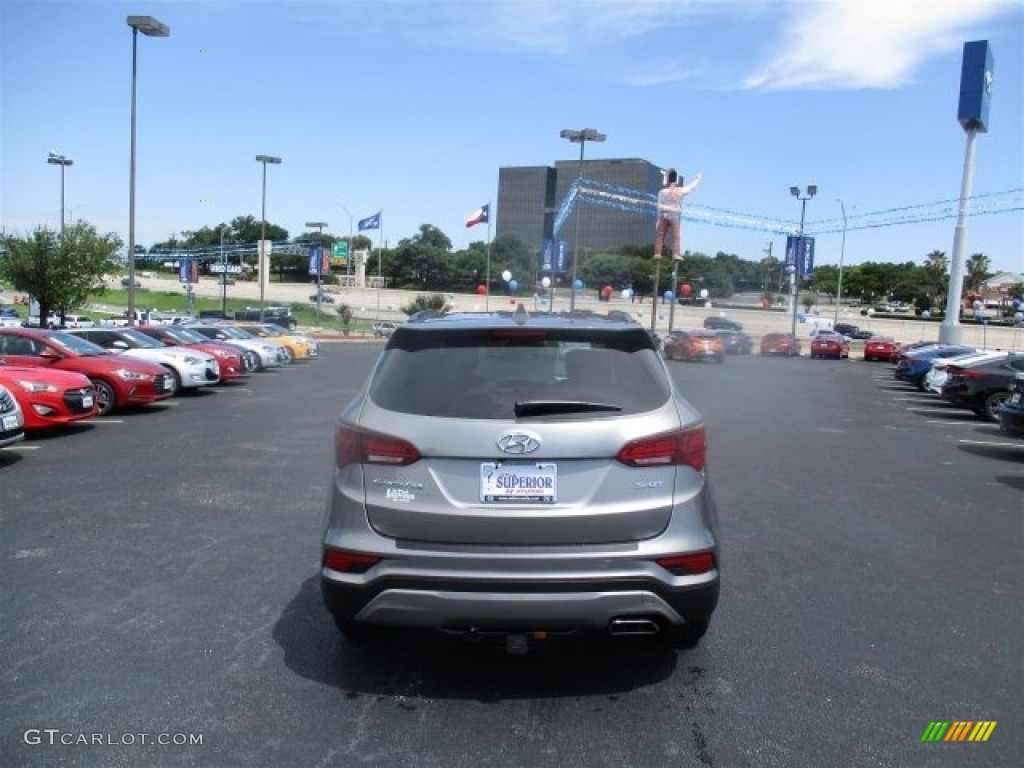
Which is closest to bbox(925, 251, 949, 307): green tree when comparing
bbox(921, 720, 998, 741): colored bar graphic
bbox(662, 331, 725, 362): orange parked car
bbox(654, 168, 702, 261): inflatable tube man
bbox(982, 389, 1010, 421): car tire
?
bbox(654, 168, 702, 261): inflatable tube man

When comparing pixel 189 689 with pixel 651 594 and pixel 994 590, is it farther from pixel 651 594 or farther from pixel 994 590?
pixel 994 590

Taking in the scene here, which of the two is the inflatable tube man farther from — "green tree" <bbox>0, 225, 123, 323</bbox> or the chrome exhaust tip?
the chrome exhaust tip

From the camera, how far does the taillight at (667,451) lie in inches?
140

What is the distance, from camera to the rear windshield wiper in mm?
3572

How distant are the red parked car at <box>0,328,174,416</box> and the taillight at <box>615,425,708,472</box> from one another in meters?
11.8

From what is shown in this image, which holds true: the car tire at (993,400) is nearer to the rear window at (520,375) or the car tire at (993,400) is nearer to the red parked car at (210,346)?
the rear window at (520,375)

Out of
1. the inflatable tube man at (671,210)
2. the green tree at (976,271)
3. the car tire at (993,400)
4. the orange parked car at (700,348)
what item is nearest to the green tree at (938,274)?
the green tree at (976,271)

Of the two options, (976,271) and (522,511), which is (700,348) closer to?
(522,511)

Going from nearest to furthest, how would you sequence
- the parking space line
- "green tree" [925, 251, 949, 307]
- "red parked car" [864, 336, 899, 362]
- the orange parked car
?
the parking space line → the orange parked car → "red parked car" [864, 336, 899, 362] → "green tree" [925, 251, 949, 307]

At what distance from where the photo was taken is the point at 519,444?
11.5 ft

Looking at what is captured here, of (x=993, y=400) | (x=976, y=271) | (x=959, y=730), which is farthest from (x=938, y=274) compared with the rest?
(x=959, y=730)

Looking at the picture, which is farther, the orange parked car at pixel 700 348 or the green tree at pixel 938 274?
the green tree at pixel 938 274

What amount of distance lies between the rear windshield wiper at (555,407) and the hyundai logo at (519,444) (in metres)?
0.12

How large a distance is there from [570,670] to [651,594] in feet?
2.77
